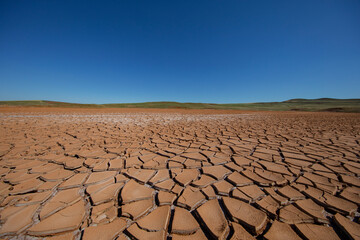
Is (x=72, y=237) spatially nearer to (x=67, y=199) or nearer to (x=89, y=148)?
(x=67, y=199)

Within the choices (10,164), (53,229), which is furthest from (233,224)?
(10,164)

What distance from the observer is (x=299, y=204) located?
44.1 inches

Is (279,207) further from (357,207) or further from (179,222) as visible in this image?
(179,222)

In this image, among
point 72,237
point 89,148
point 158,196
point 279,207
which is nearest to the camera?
point 72,237

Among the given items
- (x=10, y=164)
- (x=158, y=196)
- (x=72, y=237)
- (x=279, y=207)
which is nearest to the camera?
(x=72, y=237)

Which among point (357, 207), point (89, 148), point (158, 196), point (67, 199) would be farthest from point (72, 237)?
point (357, 207)

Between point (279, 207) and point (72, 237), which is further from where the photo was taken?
point (279, 207)

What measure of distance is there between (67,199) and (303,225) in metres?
1.85

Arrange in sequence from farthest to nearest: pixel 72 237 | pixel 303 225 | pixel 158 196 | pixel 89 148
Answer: pixel 89 148 < pixel 158 196 < pixel 303 225 < pixel 72 237

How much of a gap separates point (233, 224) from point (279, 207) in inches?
17.9

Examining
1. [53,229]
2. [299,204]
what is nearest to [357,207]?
[299,204]

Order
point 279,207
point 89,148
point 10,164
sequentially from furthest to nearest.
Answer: point 89,148 → point 10,164 → point 279,207

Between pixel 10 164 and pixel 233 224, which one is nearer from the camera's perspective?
pixel 233 224

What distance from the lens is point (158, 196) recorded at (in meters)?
1.22
